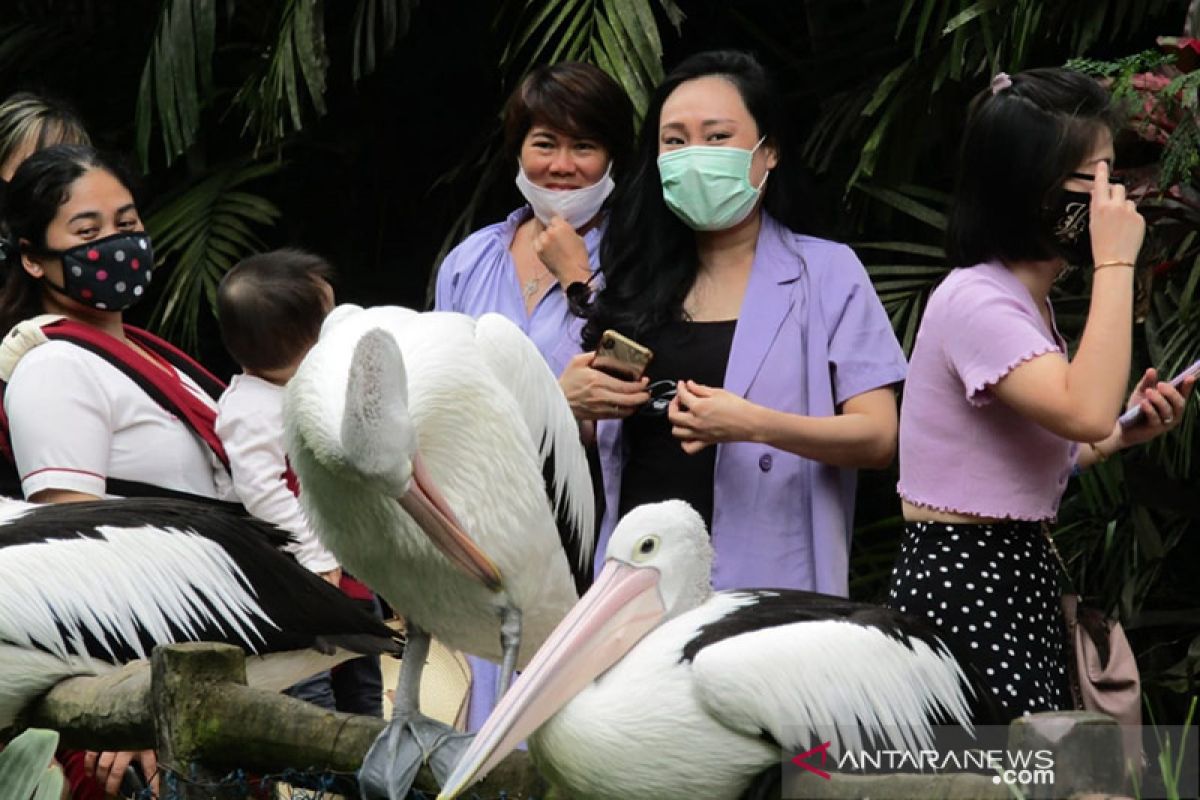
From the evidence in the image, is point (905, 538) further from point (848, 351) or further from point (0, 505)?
point (0, 505)

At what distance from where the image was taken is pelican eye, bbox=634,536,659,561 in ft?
8.74

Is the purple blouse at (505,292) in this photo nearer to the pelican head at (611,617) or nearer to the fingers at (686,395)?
the fingers at (686,395)

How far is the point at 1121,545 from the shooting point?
5.08 m

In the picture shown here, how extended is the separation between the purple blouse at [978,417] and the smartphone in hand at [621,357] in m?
0.51

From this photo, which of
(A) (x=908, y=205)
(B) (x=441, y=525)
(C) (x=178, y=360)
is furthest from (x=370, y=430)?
(A) (x=908, y=205)

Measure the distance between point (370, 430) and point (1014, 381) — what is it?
3.10ft

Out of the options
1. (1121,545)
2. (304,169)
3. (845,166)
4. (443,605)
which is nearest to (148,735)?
(443,605)

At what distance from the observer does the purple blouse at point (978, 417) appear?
9.45 feet

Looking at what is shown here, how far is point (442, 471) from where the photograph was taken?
10.2 ft

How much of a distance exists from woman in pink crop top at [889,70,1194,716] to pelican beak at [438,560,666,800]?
0.50 meters

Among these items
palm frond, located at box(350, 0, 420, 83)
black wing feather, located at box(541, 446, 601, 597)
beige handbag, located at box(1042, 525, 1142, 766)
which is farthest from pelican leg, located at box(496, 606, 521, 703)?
palm frond, located at box(350, 0, 420, 83)

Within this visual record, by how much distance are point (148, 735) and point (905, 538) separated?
3.96 feet

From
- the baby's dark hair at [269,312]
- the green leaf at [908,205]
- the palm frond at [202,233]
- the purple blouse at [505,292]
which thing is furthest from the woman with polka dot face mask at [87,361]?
the green leaf at [908,205]

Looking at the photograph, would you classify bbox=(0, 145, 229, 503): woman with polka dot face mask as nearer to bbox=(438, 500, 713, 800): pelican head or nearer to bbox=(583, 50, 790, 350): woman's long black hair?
bbox=(583, 50, 790, 350): woman's long black hair
